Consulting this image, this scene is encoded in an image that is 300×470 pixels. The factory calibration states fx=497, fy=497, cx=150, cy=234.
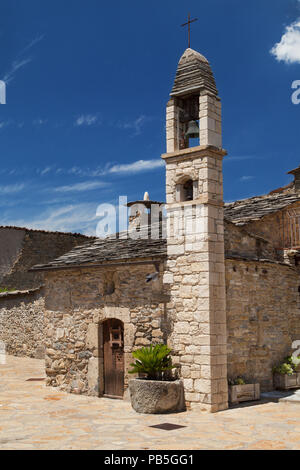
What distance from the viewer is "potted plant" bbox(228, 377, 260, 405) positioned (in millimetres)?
9680

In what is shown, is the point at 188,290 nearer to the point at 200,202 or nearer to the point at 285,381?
the point at 200,202

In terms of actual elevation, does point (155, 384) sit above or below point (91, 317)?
below

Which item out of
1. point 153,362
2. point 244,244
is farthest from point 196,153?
point 153,362

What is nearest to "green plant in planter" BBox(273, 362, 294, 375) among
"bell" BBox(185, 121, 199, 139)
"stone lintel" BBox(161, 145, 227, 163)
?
"stone lintel" BBox(161, 145, 227, 163)

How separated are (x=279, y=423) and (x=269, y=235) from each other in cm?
559

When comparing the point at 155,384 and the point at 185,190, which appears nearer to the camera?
the point at 155,384

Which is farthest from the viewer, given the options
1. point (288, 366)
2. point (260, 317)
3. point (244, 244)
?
point (244, 244)

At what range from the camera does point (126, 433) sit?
25.0 ft

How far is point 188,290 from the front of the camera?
9.66m

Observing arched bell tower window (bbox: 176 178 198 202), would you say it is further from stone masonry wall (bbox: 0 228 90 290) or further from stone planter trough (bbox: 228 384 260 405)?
stone masonry wall (bbox: 0 228 90 290)

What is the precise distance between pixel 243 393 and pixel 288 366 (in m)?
1.72

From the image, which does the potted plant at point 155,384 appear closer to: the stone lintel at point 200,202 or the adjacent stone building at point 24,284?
the stone lintel at point 200,202

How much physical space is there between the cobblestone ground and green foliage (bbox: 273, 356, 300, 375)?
115 cm
